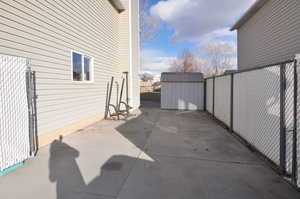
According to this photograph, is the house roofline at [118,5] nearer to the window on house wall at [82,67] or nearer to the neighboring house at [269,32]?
the window on house wall at [82,67]

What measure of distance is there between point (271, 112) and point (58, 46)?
17.3 ft

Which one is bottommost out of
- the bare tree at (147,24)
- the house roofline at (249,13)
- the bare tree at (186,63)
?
the house roofline at (249,13)

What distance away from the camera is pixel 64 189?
235cm

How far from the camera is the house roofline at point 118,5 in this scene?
838cm

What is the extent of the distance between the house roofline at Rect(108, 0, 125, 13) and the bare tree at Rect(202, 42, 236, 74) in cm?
2164

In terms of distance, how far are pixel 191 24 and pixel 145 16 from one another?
5.28 m

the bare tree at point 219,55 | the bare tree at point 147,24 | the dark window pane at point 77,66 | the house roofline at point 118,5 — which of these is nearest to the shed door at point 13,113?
the dark window pane at point 77,66

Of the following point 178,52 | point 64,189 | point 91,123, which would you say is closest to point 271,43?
point 91,123

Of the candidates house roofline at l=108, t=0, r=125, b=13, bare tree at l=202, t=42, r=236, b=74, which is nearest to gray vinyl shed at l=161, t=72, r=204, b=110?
house roofline at l=108, t=0, r=125, b=13

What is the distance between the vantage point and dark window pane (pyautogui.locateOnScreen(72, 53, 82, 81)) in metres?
5.52

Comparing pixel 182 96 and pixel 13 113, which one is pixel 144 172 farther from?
pixel 182 96

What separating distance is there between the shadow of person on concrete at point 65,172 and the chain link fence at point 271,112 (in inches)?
122

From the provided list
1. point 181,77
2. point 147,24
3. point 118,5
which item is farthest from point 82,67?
point 147,24

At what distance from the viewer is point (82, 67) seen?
5840 millimetres
